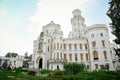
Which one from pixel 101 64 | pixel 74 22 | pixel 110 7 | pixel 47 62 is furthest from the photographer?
pixel 74 22

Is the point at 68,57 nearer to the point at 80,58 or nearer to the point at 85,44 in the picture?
the point at 80,58

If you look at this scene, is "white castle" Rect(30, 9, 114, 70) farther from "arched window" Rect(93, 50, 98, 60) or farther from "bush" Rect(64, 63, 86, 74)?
"bush" Rect(64, 63, 86, 74)

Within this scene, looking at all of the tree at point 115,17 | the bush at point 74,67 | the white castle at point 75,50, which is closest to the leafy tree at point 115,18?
the tree at point 115,17

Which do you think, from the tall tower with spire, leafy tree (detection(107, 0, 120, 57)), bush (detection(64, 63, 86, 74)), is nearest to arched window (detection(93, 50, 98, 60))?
the tall tower with spire

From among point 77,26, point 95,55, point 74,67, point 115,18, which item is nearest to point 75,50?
point 95,55

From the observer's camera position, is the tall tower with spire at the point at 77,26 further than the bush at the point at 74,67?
Yes

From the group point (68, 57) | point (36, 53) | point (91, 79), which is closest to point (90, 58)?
point (68, 57)

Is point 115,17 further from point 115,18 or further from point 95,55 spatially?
point 95,55

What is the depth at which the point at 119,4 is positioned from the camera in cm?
1700

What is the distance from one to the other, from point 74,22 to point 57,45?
56.0 ft

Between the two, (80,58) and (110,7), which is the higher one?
(110,7)

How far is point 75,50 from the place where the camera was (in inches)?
1706

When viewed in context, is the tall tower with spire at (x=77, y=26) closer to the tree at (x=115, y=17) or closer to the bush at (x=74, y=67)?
the bush at (x=74, y=67)

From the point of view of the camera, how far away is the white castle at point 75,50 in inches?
1554
